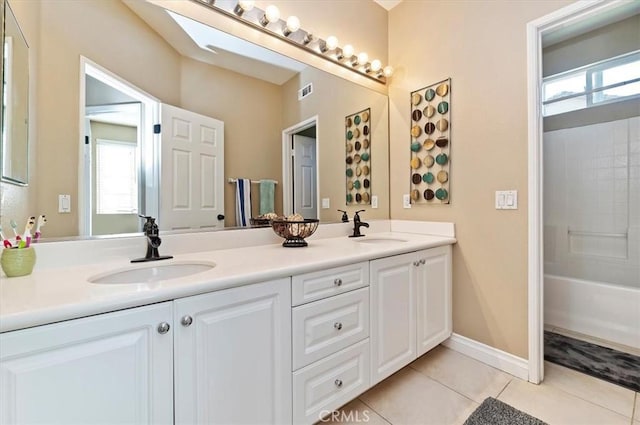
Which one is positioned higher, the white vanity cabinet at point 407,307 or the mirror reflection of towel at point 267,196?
the mirror reflection of towel at point 267,196

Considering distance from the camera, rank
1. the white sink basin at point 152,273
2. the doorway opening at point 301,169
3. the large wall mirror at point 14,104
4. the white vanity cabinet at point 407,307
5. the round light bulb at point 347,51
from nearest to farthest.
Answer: the large wall mirror at point 14,104, the white sink basin at point 152,273, the white vanity cabinet at point 407,307, the doorway opening at point 301,169, the round light bulb at point 347,51

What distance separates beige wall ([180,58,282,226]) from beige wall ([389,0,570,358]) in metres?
1.20

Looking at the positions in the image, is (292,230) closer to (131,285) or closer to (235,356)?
(235,356)

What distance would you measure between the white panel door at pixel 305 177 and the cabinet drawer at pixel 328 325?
732 millimetres

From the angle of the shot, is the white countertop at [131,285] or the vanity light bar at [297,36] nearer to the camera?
the white countertop at [131,285]

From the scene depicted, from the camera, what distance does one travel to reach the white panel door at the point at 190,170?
53.5 inches

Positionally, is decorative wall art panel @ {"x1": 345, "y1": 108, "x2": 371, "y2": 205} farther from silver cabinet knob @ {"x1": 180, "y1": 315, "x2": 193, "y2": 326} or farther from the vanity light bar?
silver cabinet knob @ {"x1": 180, "y1": 315, "x2": 193, "y2": 326}

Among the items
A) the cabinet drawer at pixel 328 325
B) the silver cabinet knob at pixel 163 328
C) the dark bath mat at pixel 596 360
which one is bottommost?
the dark bath mat at pixel 596 360

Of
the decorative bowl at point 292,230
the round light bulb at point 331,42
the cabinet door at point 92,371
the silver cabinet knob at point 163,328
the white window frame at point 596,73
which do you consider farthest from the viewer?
the white window frame at point 596,73

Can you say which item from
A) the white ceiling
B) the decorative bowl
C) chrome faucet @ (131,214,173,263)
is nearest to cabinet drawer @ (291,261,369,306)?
the decorative bowl

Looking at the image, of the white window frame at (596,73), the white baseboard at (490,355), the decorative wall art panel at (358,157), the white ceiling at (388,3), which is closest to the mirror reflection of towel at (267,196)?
the decorative wall art panel at (358,157)

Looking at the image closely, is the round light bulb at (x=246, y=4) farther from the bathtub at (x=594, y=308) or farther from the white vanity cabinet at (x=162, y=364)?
the bathtub at (x=594, y=308)

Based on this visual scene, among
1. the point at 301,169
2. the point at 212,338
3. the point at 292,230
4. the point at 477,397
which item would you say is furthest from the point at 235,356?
the point at 477,397

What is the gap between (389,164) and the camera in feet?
7.73
